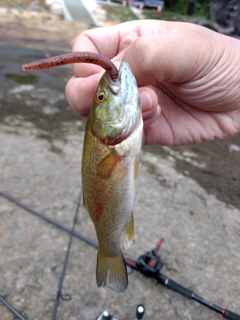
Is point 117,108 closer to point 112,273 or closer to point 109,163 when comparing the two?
point 109,163

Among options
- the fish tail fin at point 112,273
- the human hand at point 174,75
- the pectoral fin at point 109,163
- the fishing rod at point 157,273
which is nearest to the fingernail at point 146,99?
the human hand at point 174,75

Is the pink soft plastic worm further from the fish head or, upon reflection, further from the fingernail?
the fingernail

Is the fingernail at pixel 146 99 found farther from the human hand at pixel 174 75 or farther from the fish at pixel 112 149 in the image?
the fish at pixel 112 149

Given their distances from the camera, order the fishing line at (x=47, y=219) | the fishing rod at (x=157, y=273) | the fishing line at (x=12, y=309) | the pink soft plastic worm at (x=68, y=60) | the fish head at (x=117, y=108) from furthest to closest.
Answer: the fishing line at (x=47, y=219), the fishing rod at (x=157, y=273), the fishing line at (x=12, y=309), the fish head at (x=117, y=108), the pink soft plastic worm at (x=68, y=60)

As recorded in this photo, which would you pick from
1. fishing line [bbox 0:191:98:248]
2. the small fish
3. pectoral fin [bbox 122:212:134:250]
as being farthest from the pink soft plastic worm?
fishing line [bbox 0:191:98:248]

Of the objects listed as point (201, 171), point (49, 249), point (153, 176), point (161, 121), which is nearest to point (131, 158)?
point (161, 121)

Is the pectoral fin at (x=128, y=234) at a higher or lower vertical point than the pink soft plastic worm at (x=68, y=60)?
lower

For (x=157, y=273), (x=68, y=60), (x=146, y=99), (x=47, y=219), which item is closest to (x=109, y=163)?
(x=146, y=99)

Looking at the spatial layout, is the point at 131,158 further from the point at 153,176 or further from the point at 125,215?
the point at 153,176
